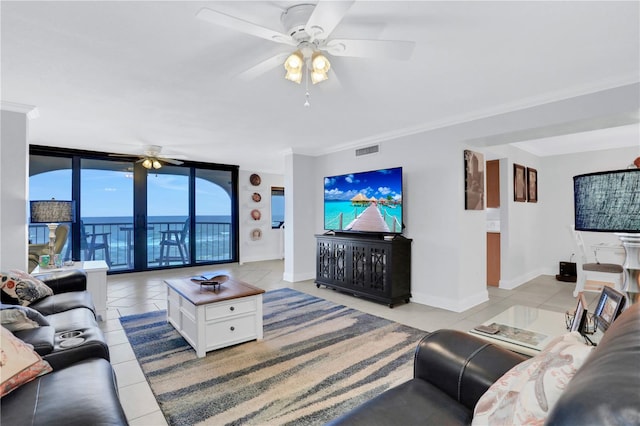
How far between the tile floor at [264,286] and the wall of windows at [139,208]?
596 millimetres

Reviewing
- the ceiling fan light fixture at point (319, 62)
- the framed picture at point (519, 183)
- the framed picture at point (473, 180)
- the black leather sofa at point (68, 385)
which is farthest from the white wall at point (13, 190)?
→ the framed picture at point (519, 183)

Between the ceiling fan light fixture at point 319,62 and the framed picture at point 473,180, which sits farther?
the framed picture at point 473,180

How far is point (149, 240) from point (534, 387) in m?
6.70

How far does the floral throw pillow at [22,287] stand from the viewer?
236 cm

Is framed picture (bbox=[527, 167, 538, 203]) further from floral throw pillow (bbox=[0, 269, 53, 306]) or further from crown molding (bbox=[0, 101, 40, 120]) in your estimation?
crown molding (bbox=[0, 101, 40, 120])

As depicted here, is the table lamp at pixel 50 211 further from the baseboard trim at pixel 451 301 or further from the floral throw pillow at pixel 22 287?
the baseboard trim at pixel 451 301

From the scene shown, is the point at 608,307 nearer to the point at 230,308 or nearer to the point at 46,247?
the point at 230,308

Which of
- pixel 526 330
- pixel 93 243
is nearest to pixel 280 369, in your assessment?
pixel 526 330

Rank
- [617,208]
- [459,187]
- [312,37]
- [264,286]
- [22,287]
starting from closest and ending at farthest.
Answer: [617,208], [312,37], [22,287], [459,187], [264,286]

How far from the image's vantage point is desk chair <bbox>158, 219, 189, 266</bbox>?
6457mm

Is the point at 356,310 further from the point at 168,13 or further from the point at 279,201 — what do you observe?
the point at 279,201

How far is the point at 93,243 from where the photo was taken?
588 cm

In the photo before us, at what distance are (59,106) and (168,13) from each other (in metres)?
2.37

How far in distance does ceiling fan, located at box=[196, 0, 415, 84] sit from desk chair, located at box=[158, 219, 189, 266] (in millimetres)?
5402
